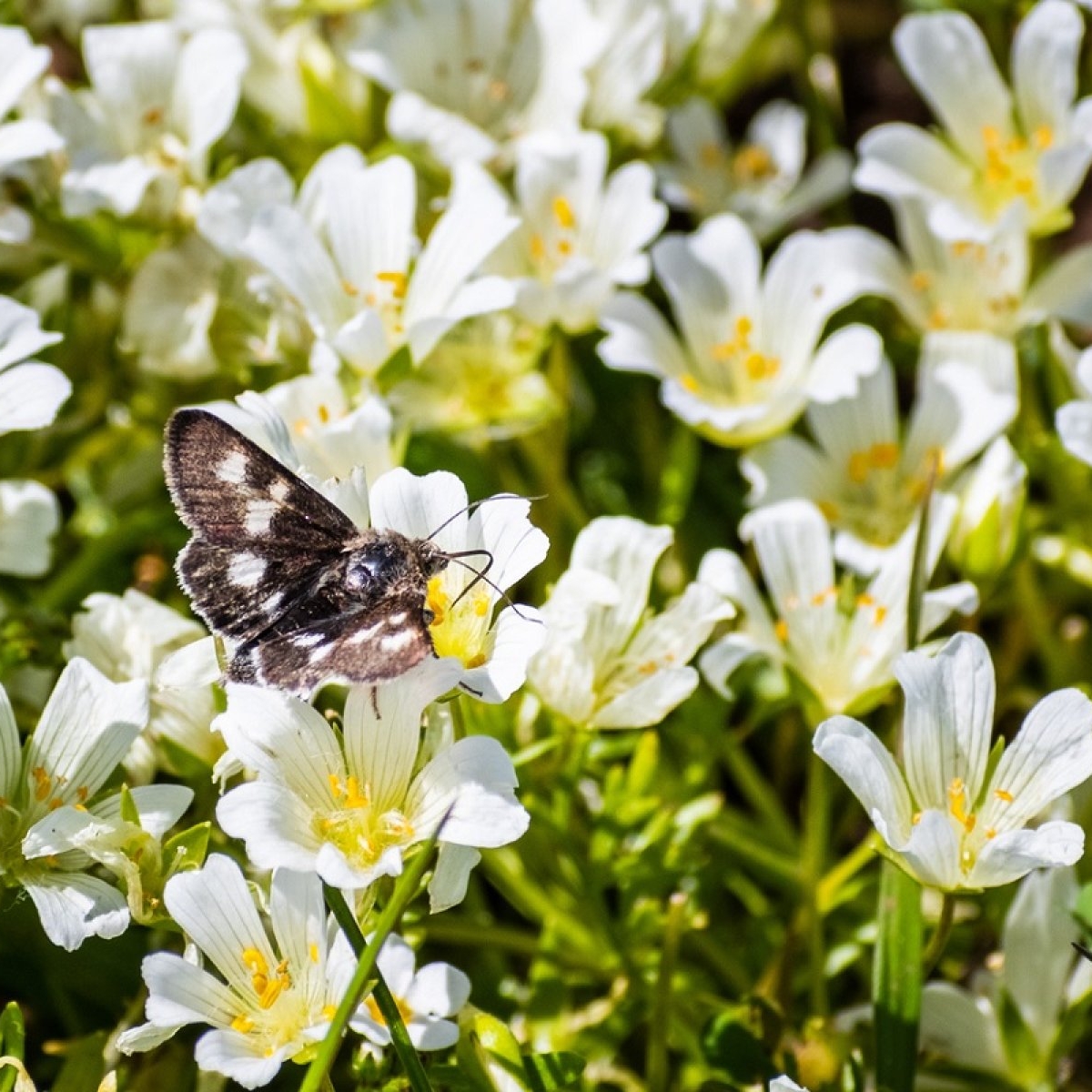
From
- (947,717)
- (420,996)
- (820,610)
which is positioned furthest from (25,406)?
(947,717)

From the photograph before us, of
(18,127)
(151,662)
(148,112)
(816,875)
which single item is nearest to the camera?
(151,662)

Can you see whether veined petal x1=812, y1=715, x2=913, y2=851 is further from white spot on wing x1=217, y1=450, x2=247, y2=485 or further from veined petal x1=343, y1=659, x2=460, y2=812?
white spot on wing x1=217, y1=450, x2=247, y2=485

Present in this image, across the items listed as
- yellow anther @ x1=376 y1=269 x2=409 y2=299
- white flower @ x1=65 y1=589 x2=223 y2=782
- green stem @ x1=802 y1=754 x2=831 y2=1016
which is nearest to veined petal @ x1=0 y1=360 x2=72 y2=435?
white flower @ x1=65 y1=589 x2=223 y2=782

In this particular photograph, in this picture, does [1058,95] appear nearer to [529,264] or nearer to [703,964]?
[529,264]

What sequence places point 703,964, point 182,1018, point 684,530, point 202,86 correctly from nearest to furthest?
point 182,1018 < point 703,964 < point 202,86 < point 684,530

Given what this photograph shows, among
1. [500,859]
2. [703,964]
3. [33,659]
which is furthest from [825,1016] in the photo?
[33,659]

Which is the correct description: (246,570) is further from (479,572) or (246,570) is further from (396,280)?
(396,280)

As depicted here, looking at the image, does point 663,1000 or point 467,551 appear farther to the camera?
point 663,1000
